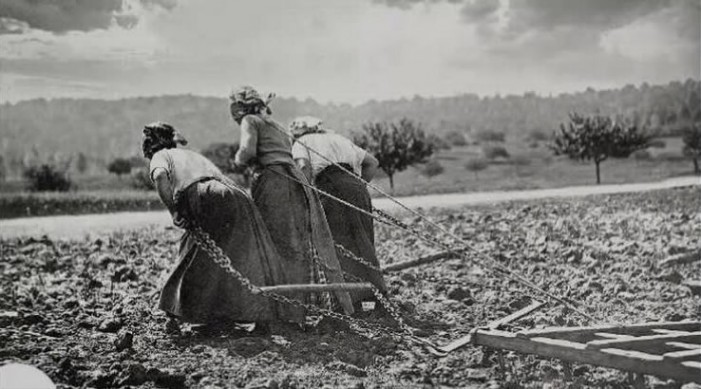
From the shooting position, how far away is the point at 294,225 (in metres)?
4.68

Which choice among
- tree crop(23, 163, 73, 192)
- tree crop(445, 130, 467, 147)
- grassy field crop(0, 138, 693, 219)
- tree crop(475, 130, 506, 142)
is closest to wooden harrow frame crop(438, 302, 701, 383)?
grassy field crop(0, 138, 693, 219)

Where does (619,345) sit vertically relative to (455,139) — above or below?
below

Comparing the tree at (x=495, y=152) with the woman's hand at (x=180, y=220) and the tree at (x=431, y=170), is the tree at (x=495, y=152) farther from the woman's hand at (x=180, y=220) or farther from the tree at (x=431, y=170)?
the woman's hand at (x=180, y=220)

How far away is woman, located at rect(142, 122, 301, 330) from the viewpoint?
4.32 meters

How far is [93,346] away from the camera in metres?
4.10

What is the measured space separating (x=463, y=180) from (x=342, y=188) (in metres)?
24.7

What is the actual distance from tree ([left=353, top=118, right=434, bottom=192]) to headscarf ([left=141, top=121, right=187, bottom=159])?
55.4 feet

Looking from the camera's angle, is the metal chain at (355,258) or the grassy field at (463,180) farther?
the grassy field at (463,180)

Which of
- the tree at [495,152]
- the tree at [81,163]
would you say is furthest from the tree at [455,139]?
the tree at [81,163]

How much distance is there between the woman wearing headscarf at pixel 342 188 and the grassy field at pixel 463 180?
9.09 m

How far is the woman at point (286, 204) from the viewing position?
15.2 feet

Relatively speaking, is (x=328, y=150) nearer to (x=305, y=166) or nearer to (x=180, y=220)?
(x=305, y=166)

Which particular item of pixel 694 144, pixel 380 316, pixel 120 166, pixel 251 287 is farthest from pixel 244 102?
pixel 120 166

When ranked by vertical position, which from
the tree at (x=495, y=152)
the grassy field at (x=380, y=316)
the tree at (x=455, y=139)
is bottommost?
the grassy field at (x=380, y=316)
